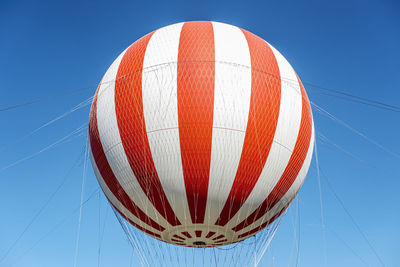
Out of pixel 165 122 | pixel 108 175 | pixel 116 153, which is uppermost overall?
pixel 165 122

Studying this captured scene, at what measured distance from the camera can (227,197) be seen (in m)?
8.28

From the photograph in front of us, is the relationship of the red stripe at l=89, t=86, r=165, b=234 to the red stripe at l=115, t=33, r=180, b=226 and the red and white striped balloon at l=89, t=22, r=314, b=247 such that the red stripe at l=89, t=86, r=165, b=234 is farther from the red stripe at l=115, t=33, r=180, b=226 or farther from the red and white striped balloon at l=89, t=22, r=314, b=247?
the red stripe at l=115, t=33, r=180, b=226

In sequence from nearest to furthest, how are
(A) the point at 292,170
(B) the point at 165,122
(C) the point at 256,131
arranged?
(B) the point at 165,122 < (C) the point at 256,131 < (A) the point at 292,170

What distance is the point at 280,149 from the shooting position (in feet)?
27.6

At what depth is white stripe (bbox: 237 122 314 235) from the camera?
365 inches

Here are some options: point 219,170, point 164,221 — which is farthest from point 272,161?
point 164,221

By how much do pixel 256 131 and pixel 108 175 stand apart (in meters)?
3.85

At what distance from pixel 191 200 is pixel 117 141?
7.34 ft

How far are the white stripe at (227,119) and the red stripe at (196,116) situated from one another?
134 millimetres

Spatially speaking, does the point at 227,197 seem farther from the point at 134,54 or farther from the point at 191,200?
the point at 134,54

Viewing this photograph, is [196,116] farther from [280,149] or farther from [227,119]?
[280,149]

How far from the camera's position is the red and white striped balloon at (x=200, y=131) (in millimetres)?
7891

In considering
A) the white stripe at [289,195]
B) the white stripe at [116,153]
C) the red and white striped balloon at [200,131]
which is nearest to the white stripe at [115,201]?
the red and white striped balloon at [200,131]

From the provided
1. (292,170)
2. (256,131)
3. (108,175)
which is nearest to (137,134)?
(108,175)
